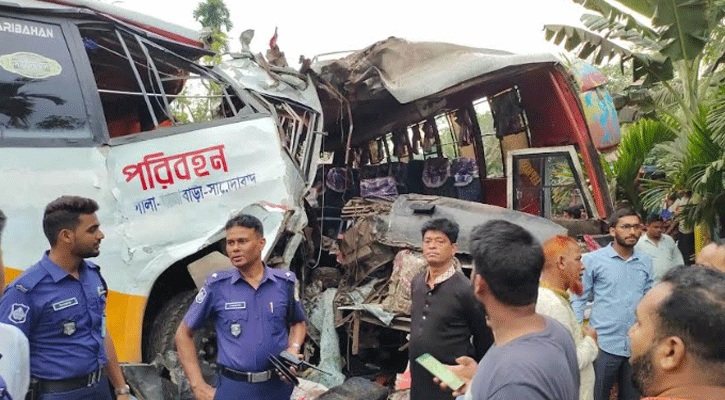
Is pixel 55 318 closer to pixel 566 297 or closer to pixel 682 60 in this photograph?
pixel 566 297

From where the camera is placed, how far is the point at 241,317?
117 inches

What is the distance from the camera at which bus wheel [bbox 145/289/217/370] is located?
12.8 feet

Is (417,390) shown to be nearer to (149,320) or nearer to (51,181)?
(149,320)

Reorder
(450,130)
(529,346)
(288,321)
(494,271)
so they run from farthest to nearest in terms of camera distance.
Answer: (450,130) → (288,321) → (494,271) → (529,346)

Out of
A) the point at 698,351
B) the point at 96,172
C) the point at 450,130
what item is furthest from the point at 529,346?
the point at 450,130

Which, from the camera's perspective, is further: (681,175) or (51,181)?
(681,175)

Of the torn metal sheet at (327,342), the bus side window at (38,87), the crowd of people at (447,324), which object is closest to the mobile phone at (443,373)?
the crowd of people at (447,324)

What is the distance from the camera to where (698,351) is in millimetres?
1289

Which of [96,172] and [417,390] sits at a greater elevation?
[96,172]

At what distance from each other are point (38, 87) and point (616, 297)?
3.71 m

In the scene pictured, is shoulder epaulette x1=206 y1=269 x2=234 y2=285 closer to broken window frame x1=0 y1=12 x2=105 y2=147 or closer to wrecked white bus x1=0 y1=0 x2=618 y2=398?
wrecked white bus x1=0 y1=0 x2=618 y2=398

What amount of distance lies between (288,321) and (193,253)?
0.96m

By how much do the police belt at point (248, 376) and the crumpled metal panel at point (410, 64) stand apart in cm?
395

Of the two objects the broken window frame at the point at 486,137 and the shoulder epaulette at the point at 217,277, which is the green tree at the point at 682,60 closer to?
the broken window frame at the point at 486,137
